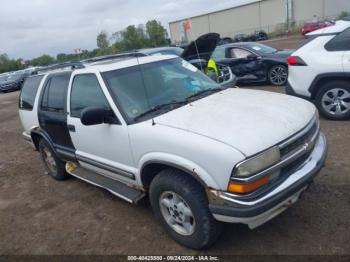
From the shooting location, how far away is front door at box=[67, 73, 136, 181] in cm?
361

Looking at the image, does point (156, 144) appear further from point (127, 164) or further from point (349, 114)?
point (349, 114)

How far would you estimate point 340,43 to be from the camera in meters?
5.78

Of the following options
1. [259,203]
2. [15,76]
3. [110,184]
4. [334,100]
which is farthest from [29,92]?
[15,76]

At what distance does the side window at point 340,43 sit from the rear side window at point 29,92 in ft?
15.9

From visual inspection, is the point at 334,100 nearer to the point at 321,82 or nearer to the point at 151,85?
the point at 321,82

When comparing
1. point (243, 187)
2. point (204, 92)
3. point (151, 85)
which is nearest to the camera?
point (243, 187)

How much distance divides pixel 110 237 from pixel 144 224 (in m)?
0.40

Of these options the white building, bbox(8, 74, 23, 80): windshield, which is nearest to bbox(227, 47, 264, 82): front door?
bbox(8, 74, 23, 80): windshield

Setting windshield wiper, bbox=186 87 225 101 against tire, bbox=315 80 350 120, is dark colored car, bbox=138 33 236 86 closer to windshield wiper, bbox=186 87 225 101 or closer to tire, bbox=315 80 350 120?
tire, bbox=315 80 350 120

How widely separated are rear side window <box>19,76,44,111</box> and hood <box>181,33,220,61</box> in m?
2.86

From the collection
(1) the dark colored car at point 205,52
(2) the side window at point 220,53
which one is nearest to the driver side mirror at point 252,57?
(2) the side window at point 220,53

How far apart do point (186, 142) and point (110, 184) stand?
1604 mm

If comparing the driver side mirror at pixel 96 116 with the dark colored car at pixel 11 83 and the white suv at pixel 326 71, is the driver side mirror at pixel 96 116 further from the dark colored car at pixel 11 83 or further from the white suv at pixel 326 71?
the dark colored car at pixel 11 83

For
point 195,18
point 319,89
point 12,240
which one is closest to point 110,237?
point 12,240
